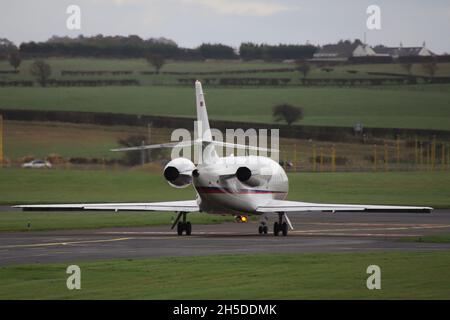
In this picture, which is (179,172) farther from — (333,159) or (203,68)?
(203,68)

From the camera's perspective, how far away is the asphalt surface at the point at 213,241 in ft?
123

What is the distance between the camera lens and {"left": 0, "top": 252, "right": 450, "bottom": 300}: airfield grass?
26.6 m

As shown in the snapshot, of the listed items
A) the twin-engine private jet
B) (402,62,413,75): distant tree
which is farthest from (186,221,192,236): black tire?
(402,62,413,75): distant tree

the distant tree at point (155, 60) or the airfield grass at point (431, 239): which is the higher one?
the distant tree at point (155, 60)

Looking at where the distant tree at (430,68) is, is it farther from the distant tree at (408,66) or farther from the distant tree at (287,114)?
the distant tree at (287,114)

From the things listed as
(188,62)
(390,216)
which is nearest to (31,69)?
(188,62)

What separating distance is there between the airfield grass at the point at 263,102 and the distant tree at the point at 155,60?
20.8ft

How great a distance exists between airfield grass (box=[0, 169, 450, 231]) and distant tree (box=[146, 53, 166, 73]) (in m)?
61.4

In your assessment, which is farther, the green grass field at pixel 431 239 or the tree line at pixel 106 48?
the tree line at pixel 106 48

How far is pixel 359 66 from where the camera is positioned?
173125 millimetres

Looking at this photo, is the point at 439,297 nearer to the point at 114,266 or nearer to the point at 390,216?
the point at 114,266

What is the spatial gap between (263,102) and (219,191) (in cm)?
9592

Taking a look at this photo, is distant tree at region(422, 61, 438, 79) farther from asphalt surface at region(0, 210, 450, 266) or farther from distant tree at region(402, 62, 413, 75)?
asphalt surface at region(0, 210, 450, 266)

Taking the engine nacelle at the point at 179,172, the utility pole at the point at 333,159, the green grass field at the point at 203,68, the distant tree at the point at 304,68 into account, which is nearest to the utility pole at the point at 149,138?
the utility pole at the point at 333,159
